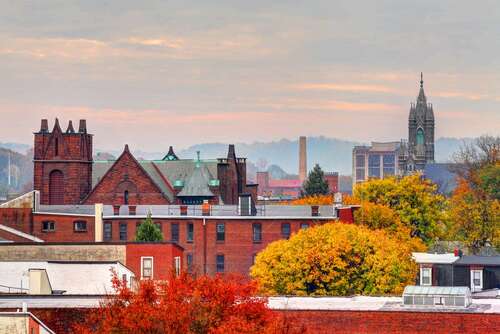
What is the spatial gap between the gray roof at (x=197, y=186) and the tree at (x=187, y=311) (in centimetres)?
8937

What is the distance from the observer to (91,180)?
14750 centimetres

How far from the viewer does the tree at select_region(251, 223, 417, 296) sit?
3561 inches

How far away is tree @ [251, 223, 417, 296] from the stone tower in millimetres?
51280

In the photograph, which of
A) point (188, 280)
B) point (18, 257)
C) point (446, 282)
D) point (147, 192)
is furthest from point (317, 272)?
point (147, 192)

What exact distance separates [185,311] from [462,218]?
3318 inches

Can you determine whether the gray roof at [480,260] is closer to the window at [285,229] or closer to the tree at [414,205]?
the window at [285,229]

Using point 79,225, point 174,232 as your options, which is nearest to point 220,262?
point 174,232

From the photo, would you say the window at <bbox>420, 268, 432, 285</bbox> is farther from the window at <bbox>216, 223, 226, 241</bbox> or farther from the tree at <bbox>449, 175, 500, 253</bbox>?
the tree at <bbox>449, 175, 500, 253</bbox>

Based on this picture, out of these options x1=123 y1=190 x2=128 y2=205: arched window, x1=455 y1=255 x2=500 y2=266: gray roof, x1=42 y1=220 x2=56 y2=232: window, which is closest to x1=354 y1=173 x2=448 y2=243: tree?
x1=123 y1=190 x2=128 y2=205: arched window

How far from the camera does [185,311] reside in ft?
164

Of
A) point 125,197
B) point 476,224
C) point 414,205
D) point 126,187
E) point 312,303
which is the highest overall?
point 126,187

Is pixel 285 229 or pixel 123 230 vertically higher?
pixel 285 229

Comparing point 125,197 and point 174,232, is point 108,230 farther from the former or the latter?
point 125,197

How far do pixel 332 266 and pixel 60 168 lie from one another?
58.4m
